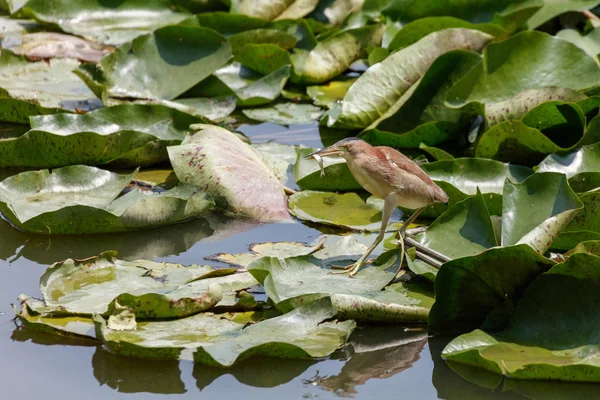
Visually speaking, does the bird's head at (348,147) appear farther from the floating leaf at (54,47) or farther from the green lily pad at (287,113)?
the floating leaf at (54,47)

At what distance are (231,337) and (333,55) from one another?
10.4ft

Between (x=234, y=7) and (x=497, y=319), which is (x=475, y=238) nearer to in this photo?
(x=497, y=319)

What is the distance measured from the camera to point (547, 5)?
544cm

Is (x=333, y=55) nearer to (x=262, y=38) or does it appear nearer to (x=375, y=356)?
(x=262, y=38)

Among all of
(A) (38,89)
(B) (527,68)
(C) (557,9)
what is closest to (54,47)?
(A) (38,89)

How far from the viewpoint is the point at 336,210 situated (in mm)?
3699

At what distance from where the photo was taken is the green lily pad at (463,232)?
303cm

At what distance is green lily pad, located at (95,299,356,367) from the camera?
244 cm

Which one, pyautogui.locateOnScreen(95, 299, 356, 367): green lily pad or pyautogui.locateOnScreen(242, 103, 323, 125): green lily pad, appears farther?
pyautogui.locateOnScreen(242, 103, 323, 125): green lily pad

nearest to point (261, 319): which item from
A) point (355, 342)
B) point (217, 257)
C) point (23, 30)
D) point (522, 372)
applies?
point (355, 342)

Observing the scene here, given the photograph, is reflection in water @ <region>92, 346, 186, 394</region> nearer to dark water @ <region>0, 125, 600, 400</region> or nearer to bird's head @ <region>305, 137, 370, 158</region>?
dark water @ <region>0, 125, 600, 400</region>

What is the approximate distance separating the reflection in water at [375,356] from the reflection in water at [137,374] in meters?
0.37

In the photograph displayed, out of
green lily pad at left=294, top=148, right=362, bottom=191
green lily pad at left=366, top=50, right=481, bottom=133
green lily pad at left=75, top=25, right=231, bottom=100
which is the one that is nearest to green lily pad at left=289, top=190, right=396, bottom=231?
green lily pad at left=294, top=148, right=362, bottom=191

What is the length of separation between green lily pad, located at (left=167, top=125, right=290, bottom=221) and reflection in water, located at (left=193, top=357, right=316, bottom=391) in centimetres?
117
